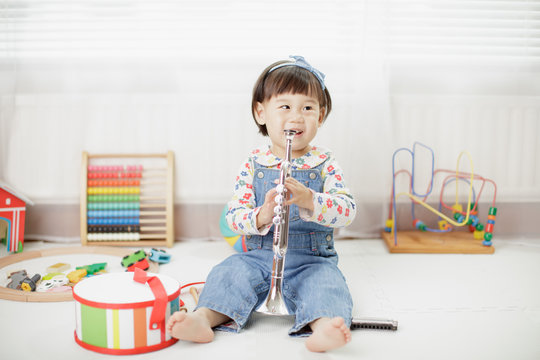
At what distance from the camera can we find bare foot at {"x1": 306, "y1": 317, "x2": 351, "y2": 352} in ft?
3.07

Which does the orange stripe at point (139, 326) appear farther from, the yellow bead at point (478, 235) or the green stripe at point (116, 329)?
the yellow bead at point (478, 235)

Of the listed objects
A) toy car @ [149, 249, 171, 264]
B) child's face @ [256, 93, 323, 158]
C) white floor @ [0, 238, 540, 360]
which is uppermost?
child's face @ [256, 93, 323, 158]

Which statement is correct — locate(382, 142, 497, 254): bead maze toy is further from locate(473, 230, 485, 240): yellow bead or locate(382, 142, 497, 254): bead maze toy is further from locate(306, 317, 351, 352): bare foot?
locate(306, 317, 351, 352): bare foot

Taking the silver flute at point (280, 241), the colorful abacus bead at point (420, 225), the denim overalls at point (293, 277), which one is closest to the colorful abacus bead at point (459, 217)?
the colorful abacus bead at point (420, 225)

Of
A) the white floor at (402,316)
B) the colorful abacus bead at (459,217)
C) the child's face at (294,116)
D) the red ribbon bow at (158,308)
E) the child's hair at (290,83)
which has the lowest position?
the white floor at (402,316)

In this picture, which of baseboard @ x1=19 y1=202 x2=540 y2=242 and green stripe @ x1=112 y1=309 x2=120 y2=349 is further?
baseboard @ x1=19 y1=202 x2=540 y2=242

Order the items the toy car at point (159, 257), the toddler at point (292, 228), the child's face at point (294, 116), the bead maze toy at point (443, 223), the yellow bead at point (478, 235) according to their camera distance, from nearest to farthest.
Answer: the toddler at point (292, 228) → the child's face at point (294, 116) → the toy car at point (159, 257) → the bead maze toy at point (443, 223) → the yellow bead at point (478, 235)

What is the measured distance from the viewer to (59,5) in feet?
5.97

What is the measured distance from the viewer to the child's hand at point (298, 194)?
41.6 inches

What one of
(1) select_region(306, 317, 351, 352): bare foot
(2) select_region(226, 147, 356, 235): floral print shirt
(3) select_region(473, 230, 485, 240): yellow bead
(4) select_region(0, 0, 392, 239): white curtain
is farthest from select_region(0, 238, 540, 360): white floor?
(4) select_region(0, 0, 392, 239): white curtain

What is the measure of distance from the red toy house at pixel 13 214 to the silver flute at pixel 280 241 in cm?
111

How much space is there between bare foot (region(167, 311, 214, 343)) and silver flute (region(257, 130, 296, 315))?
0.16 metres

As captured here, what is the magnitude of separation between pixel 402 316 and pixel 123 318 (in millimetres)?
700

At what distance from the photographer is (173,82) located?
1894 millimetres
